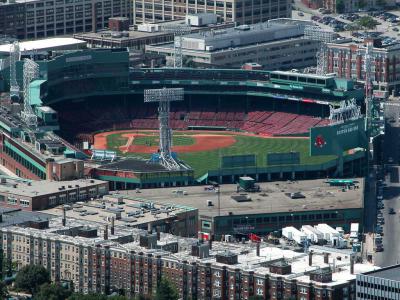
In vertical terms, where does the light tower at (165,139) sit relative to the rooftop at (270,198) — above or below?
above

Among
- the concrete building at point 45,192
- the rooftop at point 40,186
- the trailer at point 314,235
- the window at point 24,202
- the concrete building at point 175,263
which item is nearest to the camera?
the concrete building at point 175,263

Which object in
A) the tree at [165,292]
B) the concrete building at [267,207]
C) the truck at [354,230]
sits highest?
the tree at [165,292]

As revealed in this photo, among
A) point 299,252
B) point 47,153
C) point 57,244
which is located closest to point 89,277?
point 57,244

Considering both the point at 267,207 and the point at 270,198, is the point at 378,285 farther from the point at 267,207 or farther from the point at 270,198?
the point at 270,198

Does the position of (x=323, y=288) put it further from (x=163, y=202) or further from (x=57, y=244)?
(x=163, y=202)

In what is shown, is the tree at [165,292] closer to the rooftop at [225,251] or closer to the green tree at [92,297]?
the green tree at [92,297]

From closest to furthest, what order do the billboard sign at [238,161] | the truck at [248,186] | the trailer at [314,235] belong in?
the trailer at [314,235], the truck at [248,186], the billboard sign at [238,161]

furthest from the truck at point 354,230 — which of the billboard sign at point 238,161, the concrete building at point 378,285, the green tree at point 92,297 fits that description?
the concrete building at point 378,285
